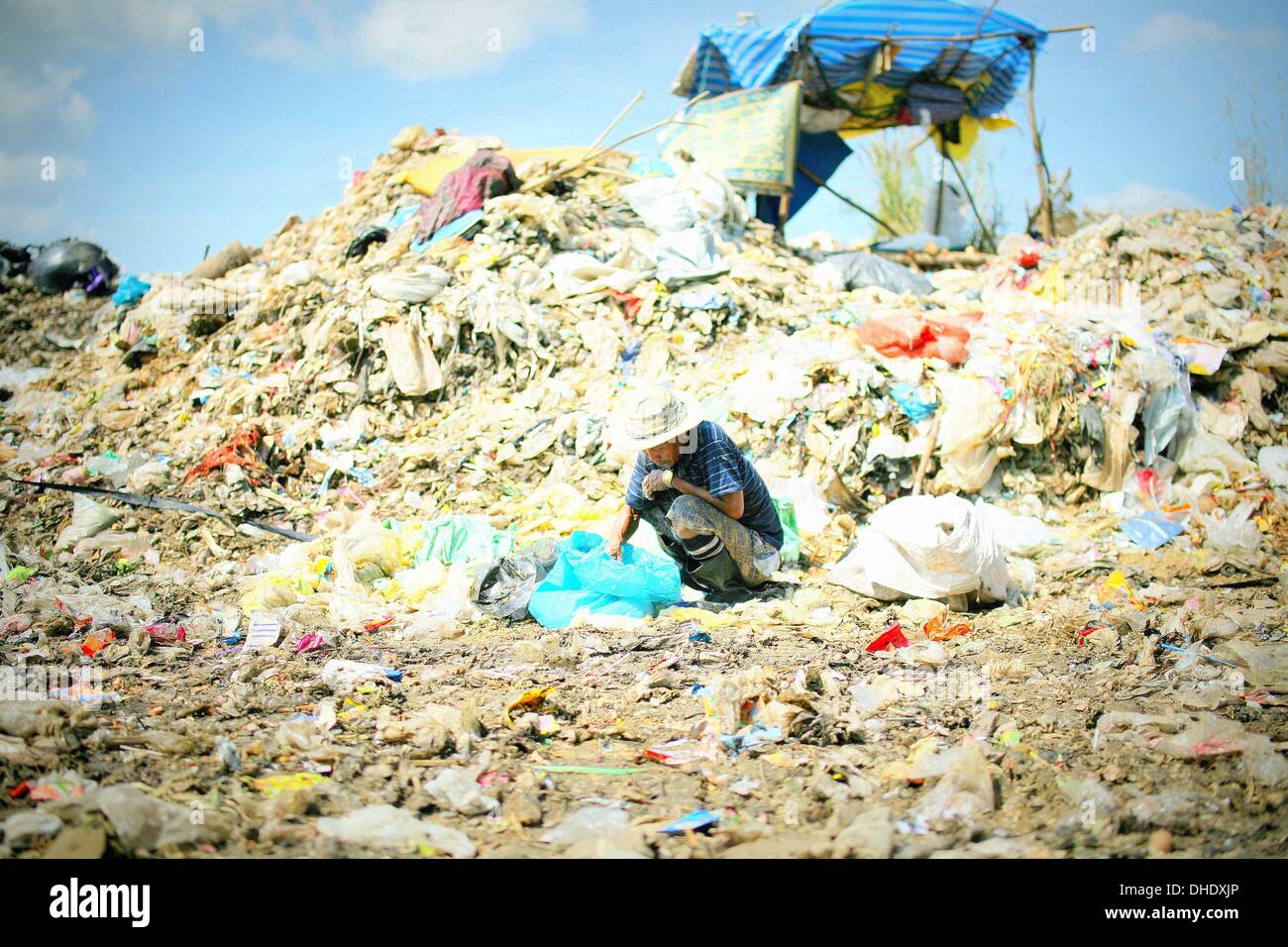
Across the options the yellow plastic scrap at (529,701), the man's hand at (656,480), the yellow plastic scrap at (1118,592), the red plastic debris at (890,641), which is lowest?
the yellow plastic scrap at (529,701)

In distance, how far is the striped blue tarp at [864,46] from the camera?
8.95m

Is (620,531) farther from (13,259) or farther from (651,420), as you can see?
(13,259)

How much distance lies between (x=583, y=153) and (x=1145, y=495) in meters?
5.81

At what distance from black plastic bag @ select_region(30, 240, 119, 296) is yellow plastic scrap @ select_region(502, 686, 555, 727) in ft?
32.5

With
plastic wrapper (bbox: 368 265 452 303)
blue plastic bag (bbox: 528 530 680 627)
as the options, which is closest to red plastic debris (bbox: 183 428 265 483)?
plastic wrapper (bbox: 368 265 452 303)

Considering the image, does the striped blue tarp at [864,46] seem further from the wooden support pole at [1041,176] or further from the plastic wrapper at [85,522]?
the plastic wrapper at [85,522]

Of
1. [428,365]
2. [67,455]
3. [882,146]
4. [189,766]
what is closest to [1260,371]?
[428,365]

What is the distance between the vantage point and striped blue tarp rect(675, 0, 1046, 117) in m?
8.95

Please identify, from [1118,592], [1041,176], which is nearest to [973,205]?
[1041,176]

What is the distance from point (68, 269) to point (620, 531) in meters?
9.46

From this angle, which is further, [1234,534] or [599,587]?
[1234,534]

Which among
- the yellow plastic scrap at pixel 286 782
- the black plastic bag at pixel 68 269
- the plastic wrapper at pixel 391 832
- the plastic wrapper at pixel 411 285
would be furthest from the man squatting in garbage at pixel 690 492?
the black plastic bag at pixel 68 269

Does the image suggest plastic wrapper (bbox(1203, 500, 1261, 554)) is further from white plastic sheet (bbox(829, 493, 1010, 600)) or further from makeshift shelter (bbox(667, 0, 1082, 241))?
makeshift shelter (bbox(667, 0, 1082, 241))

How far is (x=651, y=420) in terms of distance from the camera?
143 inches
